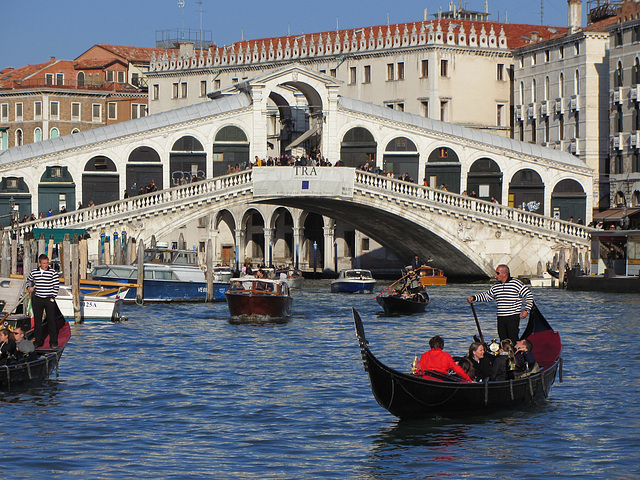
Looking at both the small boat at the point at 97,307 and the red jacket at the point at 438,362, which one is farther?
Result: the small boat at the point at 97,307

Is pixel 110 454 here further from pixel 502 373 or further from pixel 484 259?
pixel 484 259

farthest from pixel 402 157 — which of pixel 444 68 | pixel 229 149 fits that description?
pixel 444 68

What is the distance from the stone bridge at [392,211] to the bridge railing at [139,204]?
0.03 m

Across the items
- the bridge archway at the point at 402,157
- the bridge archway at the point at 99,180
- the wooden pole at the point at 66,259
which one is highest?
the bridge archway at the point at 402,157

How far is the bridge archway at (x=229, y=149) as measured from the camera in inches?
1678

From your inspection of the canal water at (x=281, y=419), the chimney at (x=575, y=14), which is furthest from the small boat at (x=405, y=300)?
the chimney at (x=575, y=14)

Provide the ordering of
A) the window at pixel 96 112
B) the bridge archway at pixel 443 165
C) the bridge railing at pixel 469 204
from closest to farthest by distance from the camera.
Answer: the bridge railing at pixel 469 204
the bridge archway at pixel 443 165
the window at pixel 96 112

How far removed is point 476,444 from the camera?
14.1 m

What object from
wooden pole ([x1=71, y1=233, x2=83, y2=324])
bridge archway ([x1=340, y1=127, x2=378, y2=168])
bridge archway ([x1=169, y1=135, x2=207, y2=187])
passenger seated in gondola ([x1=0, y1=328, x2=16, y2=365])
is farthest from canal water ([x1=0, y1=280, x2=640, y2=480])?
bridge archway ([x1=340, y1=127, x2=378, y2=168])

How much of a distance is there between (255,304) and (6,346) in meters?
11.3

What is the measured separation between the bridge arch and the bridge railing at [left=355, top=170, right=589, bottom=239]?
2.60 m

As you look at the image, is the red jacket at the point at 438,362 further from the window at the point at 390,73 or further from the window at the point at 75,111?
the window at the point at 75,111

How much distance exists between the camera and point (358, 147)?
43438 mm

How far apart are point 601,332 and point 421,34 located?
2791 cm
